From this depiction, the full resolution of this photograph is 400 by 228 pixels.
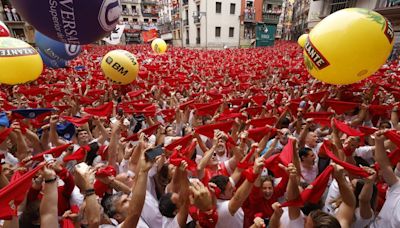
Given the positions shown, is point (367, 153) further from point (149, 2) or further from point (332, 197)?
point (149, 2)

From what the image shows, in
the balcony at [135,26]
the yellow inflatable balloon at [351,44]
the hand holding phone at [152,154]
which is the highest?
the yellow inflatable balloon at [351,44]

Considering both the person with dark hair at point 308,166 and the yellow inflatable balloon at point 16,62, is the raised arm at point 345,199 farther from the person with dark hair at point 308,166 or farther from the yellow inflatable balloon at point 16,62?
the yellow inflatable balloon at point 16,62

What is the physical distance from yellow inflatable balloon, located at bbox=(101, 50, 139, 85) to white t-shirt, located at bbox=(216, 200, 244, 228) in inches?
190

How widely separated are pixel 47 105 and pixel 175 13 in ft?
129

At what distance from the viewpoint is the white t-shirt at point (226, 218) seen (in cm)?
212

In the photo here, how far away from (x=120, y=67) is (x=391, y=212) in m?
5.66

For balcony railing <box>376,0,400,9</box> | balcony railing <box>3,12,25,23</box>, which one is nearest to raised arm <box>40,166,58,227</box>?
balcony railing <box>376,0,400,9</box>

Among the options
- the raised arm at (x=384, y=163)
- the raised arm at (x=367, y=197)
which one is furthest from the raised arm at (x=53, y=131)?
the raised arm at (x=384, y=163)

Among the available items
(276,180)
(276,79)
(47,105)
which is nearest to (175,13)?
(276,79)

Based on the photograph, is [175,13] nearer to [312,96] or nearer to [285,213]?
[312,96]

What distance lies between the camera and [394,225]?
200 cm

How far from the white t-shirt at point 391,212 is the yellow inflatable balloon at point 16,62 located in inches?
243

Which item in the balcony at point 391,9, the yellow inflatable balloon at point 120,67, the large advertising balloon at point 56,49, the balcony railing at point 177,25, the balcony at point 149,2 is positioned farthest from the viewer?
the balcony at point 149,2

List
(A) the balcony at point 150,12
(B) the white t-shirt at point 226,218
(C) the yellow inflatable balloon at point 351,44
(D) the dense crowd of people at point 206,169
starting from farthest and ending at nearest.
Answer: (A) the balcony at point 150,12
(C) the yellow inflatable balloon at point 351,44
(B) the white t-shirt at point 226,218
(D) the dense crowd of people at point 206,169
